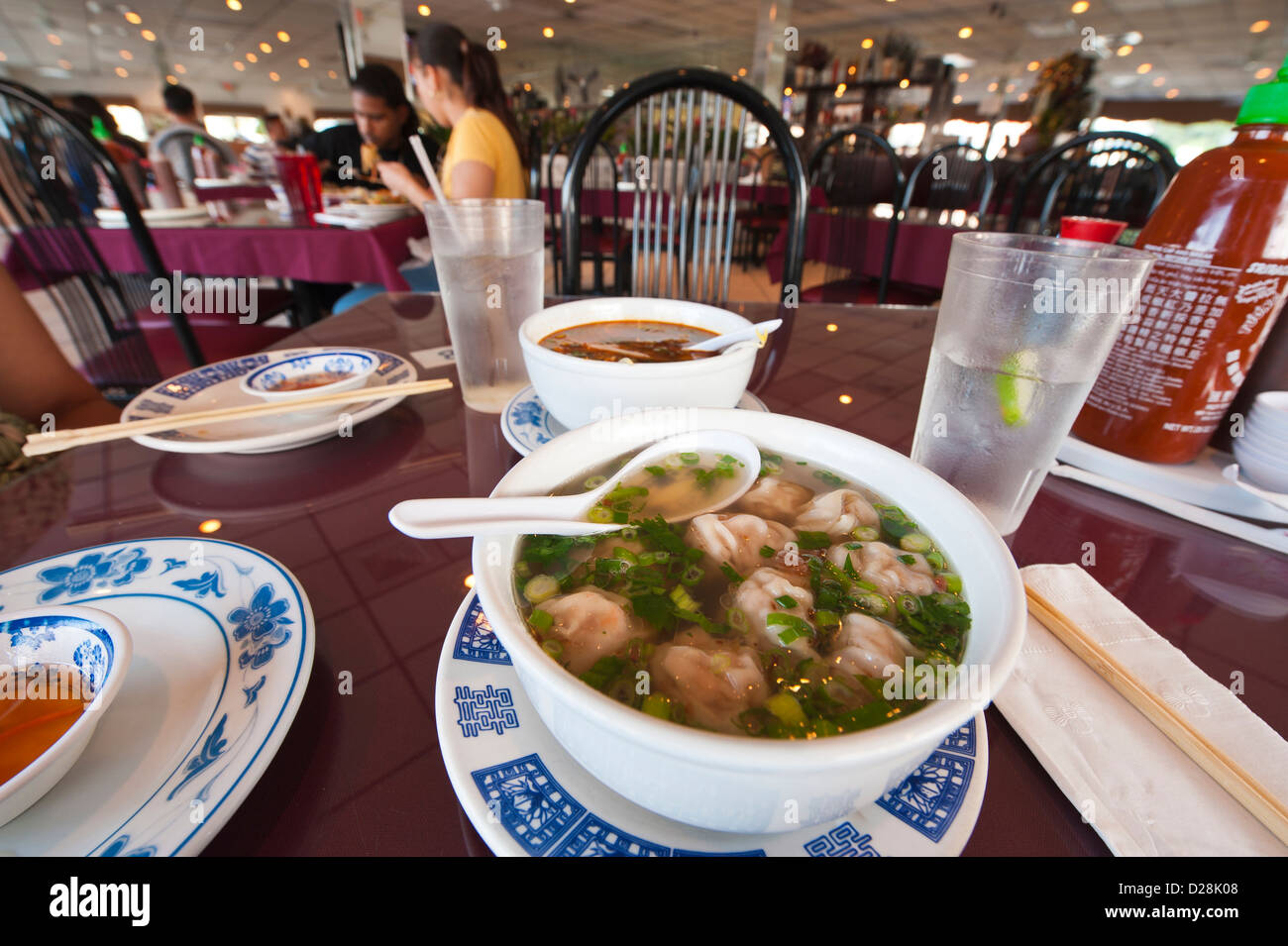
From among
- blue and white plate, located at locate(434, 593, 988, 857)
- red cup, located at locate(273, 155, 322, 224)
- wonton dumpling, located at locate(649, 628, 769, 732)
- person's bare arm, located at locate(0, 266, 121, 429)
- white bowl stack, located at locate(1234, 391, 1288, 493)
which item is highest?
red cup, located at locate(273, 155, 322, 224)

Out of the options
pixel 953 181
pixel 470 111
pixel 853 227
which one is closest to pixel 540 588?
pixel 470 111

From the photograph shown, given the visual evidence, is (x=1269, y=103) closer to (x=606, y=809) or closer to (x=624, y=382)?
(x=624, y=382)

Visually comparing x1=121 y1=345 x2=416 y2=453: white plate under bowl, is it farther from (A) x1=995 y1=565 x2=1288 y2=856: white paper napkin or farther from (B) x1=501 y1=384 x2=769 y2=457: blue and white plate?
→ (A) x1=995 y1=565 x2=1288 y2=856: white paper napkin

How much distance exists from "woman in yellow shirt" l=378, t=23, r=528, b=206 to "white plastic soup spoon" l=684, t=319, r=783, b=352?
2.33 m

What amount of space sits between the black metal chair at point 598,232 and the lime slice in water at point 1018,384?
1.61 m

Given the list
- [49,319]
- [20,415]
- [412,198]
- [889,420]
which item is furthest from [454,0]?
[889,420]

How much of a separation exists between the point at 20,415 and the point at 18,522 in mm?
1164

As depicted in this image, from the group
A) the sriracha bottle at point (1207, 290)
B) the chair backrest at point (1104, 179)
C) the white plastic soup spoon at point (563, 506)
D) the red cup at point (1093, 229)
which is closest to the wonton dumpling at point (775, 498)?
the white plastic soup spoon at point (563, 506)

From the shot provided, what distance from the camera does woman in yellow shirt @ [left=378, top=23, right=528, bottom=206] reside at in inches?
117

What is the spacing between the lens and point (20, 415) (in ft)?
5.48

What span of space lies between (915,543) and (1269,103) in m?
0.84

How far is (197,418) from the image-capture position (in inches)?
40.6

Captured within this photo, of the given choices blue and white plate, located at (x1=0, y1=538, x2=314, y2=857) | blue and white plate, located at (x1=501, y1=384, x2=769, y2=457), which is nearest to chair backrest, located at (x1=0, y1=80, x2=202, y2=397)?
blue and white plate, located at (x1=501, y1=384, x2=769, y2=457)

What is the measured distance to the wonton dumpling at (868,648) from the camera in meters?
0.53
